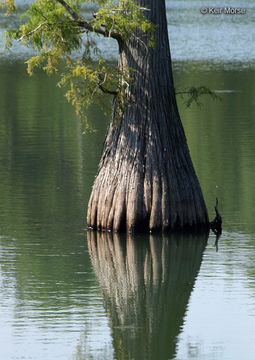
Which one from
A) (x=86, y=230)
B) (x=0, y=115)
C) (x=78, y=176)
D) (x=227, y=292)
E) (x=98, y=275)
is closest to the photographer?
(x=227, y=292)

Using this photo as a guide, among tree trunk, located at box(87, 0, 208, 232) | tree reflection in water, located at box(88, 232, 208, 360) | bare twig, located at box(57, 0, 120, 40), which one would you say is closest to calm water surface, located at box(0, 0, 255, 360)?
tree reflection in water, located at box(88, 232, 208, 360)

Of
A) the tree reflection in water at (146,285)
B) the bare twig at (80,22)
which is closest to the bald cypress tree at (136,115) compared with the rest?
the bare twig at (80,22)

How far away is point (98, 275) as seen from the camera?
13977 millimetres

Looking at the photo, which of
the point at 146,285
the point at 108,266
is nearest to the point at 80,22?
the point at 108,266

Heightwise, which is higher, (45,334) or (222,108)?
(222,108)

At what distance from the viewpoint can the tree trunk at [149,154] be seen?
51.5ft

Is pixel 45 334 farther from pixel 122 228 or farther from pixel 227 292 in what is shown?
pixel 122 228

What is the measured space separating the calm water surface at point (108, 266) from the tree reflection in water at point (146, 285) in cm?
1

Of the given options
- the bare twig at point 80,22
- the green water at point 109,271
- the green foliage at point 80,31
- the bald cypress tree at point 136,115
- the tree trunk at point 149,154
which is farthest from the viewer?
the tree trunk at point 149,154

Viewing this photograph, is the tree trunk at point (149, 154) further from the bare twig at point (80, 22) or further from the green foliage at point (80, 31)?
the bare twig at point (80, 22)

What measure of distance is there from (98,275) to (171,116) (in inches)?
122

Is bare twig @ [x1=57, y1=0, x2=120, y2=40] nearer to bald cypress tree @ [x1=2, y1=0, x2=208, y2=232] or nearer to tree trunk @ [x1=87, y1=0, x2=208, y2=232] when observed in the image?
bald cypress tree @ [x1=2, y1=0, x2=208, y2=232]

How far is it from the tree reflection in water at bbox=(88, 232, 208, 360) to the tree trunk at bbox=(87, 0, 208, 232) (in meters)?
0.43

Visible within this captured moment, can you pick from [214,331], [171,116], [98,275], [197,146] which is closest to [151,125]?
[171,116]
